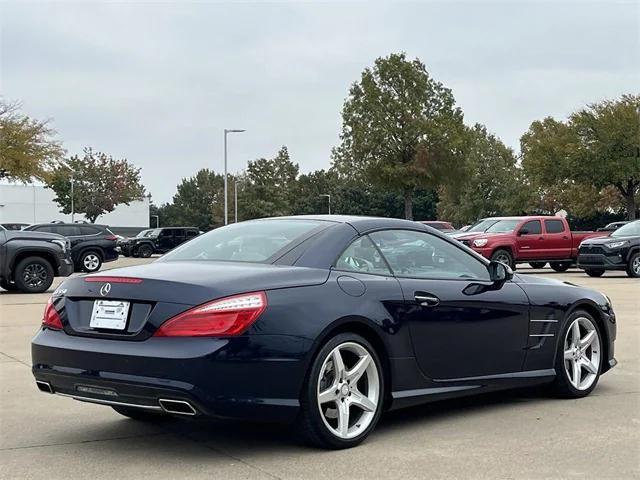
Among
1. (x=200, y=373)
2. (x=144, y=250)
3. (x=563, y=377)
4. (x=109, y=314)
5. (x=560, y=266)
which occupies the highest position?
(x=109, y=314)

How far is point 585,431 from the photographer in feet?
18.5

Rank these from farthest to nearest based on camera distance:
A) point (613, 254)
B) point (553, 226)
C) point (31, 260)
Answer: point (553, 226) < point (613, 254) < point (31, 260)

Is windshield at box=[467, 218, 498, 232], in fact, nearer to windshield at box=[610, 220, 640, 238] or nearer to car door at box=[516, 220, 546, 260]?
car door at box=[516, 220, 546, 260]

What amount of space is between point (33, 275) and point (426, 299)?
13239 mm

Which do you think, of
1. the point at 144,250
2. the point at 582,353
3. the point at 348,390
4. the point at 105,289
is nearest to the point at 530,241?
the point at 582,353

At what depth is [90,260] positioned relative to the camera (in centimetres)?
2767

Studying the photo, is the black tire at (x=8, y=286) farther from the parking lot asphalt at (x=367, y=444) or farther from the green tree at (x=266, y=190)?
the green tree at (x=266, y=190)

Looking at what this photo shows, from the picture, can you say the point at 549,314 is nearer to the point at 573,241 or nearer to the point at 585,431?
the point at 585,431

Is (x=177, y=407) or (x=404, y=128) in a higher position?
(x=404, y=128)

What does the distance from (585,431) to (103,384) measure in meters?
2.99

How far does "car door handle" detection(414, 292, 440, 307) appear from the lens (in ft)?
18.4

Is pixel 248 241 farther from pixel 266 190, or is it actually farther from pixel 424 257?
pixel 266 190

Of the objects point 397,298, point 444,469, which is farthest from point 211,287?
point 444,469

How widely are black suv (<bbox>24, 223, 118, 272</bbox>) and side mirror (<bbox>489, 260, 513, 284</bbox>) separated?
73.9 ft
